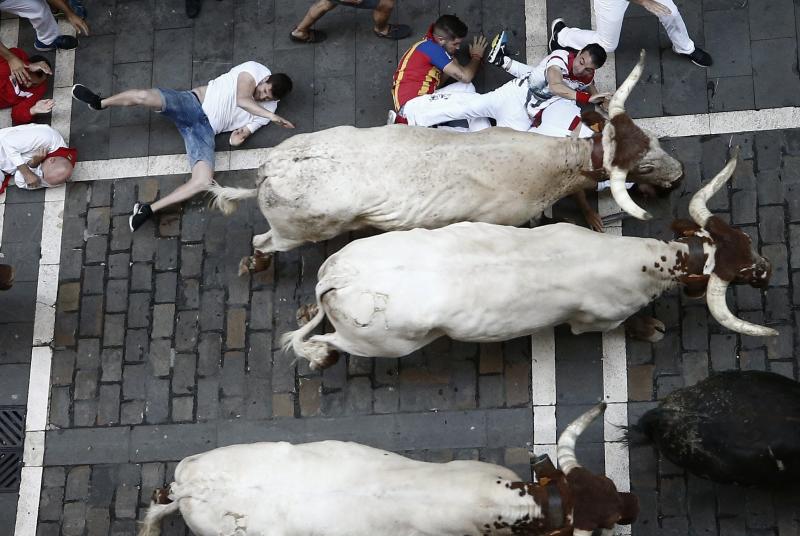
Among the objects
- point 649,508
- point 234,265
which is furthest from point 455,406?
point 234,265

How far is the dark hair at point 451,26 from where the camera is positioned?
1031 centimetres

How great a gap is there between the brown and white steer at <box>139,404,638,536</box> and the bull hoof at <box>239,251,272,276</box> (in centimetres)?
218

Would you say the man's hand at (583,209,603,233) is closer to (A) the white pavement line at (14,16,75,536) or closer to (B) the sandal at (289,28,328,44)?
(B) the sandal at (289,28,328,44)

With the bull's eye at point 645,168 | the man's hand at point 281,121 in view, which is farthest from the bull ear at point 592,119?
the man's hand at point 281,121

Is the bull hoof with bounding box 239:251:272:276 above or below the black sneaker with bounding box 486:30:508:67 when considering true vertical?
below

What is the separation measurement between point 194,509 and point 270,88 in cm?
432

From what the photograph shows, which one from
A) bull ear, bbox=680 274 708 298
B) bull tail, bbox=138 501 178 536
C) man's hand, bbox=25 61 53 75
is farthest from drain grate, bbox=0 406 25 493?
bull ear, bbox=680 274 708 298

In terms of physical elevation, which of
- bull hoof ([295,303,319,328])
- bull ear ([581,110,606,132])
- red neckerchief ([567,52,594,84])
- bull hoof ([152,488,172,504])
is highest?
red neckerchief ([567,52,594,84])

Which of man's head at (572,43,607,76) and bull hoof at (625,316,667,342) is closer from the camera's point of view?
bull hoof at (625,316,667,342)

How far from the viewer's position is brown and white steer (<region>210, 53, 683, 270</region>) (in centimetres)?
902

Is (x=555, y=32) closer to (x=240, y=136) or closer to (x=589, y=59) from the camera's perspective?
(x=589, y=59)

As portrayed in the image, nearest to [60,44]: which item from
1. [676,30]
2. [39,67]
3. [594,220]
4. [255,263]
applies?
[39,67]

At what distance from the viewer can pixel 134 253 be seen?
1084cm

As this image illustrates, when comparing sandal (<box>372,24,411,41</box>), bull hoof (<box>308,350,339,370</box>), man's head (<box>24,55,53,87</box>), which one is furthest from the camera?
man's head (<box>24,55,53,87</box>)
